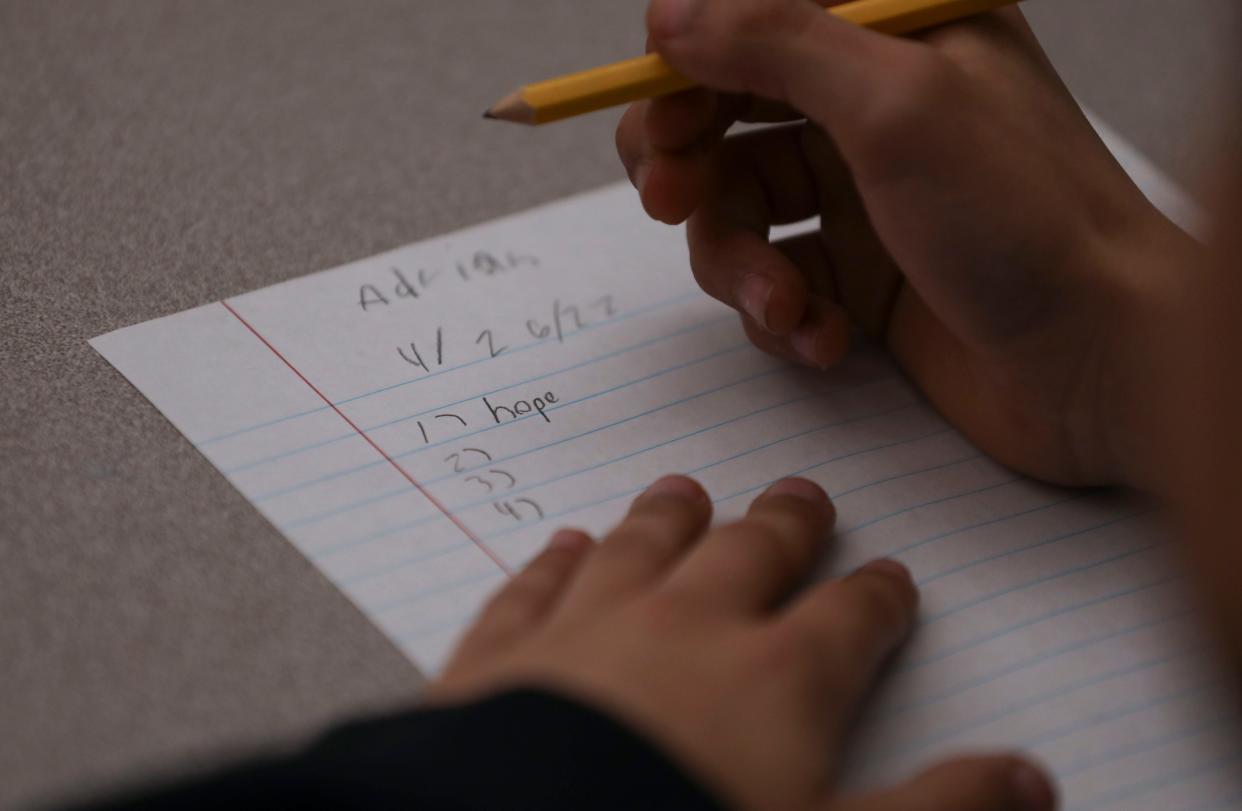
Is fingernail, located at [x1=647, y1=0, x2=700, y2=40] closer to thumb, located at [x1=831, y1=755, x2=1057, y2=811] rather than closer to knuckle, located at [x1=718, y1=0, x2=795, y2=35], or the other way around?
knuckle, located at [x1=718, y1=0, x2=795, y2=35]

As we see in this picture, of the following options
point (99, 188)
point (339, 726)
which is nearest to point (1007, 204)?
point (339, 726)

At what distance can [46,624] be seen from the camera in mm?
495

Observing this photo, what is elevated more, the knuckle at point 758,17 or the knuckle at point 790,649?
the knuckle at point 758,17

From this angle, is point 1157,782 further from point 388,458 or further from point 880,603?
point 388,458

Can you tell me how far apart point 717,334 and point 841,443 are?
97mm

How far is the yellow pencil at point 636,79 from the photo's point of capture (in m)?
0.54

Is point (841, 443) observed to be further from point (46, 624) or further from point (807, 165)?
point (46, 624)

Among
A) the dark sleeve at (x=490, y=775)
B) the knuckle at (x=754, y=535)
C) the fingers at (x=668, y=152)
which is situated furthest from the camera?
the fingers at (x=668, y=152)

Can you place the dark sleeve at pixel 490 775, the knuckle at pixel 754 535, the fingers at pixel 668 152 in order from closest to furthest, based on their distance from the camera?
the dark sleeve at pixel 490 775
the knuckle at pixel 754 535
the fingers at pixel 668 152

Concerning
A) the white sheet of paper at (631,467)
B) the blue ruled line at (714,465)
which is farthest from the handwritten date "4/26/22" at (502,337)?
the blue ruled line at (714,465)

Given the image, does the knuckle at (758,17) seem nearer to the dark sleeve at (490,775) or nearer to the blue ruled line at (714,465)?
the blue ruled line at (714,465)

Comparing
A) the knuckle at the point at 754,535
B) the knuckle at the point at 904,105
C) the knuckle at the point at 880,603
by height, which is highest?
the knuckle at the point at 904,105

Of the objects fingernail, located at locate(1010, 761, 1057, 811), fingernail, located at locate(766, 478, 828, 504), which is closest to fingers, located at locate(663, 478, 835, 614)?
fingernail, located at locate(766, 478, 828, 504)

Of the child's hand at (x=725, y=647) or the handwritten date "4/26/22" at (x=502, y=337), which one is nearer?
the child's hand at (x=725, y=647)
